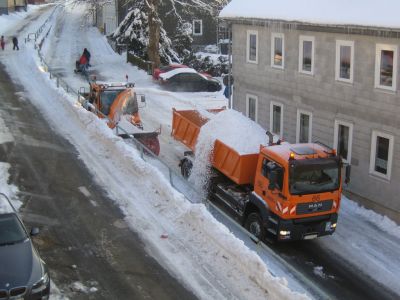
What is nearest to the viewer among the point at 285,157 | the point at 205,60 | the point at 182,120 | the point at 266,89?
the point at 285,157

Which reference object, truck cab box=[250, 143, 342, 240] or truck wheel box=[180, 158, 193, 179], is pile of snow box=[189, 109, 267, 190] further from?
truck cab box=[250, 143, 342, 240]

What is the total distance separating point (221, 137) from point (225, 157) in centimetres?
76

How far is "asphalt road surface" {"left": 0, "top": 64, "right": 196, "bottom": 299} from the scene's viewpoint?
12484 mm

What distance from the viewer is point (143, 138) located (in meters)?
21.4

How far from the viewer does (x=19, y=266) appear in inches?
439

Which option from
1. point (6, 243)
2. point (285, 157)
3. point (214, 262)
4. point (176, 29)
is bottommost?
point (214, 262)

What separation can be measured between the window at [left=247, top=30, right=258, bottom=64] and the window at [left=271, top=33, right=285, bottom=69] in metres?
1.21

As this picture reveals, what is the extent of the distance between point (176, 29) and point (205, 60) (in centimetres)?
624

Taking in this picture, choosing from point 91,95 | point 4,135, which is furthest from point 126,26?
point 4,135

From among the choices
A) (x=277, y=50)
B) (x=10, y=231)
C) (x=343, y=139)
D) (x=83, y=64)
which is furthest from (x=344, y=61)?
(x=83, y=64)

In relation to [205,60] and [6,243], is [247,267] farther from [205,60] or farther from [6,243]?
[205,60]

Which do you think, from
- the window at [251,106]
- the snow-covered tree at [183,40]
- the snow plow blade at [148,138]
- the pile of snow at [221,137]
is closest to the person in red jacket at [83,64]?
the snow-covered tree at [183,40]

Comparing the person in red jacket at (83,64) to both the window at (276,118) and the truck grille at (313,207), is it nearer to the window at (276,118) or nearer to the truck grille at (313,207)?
the window at (276,118)

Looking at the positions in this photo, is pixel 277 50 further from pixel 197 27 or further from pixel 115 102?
pixel 197 27
